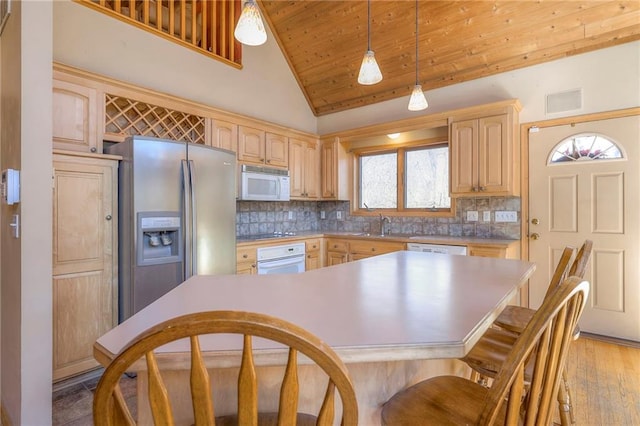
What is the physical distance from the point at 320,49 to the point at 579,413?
4.32 m

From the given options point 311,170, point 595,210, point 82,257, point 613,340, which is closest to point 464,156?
point 595,210

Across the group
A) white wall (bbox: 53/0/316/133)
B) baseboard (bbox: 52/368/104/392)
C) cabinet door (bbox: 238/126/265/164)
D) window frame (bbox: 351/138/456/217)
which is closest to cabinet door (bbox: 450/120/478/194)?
window frame (bbox: 351/138/456/217)

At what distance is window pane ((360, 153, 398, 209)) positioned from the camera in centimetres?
440

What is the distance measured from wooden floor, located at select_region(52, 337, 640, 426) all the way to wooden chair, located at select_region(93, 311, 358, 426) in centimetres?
187

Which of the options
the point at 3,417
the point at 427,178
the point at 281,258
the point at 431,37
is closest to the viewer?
the point at 3,417

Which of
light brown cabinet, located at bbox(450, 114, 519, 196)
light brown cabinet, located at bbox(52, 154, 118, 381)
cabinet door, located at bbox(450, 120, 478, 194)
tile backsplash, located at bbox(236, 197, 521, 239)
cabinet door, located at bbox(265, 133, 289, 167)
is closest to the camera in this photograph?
light brown cabinet, located at bbox(52, 154, 118, 381)

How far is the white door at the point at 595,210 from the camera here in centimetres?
281

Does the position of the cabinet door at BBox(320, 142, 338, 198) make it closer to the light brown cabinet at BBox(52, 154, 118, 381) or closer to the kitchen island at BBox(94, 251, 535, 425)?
the light brown cabinet at BBox(52, 154, 118, 381)

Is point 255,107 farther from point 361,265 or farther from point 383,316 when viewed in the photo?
point 383,316

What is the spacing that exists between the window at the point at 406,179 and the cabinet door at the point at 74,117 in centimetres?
324

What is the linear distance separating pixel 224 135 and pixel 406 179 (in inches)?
93.2

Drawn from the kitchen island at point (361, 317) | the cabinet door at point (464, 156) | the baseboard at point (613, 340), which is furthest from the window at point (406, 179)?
the kitchen island at point (361, 317)

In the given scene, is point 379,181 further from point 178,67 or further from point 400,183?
point 178,67

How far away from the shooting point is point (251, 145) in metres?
3.71
